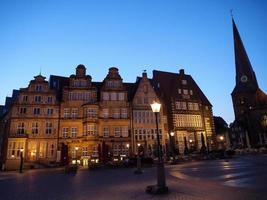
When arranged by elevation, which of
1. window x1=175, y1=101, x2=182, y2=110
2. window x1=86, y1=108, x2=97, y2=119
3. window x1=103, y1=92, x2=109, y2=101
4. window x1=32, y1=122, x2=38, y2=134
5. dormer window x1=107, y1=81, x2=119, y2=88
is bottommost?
window x1=32, y1=122, x2=38, y2=134

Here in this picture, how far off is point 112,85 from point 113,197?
32.8 metres

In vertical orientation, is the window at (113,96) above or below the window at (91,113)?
above

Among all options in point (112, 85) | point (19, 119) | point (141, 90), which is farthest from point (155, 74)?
point (19, 119)

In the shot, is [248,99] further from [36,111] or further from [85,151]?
[36,111]

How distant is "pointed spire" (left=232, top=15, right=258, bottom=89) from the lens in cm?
7706

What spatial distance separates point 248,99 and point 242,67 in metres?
12.1

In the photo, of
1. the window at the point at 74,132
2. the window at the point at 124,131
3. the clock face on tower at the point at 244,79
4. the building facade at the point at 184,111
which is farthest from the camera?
the clock face on tower at the point at 244,79

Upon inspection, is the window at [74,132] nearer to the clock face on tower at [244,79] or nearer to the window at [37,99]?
the window at [37,99]

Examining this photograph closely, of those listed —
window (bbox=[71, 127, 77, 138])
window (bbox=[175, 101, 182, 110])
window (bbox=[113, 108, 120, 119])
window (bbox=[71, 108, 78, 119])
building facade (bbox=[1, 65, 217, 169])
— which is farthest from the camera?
window (bbox=[175, 101, 182, 110])

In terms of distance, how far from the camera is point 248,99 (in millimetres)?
75688

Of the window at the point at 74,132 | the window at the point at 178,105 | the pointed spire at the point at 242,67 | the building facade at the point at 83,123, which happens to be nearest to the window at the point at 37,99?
the building facade at the point at 83,123

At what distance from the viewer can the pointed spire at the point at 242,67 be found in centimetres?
7706

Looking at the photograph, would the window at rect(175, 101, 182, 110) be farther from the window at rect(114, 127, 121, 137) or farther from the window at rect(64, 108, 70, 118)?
the window at rect(64, 108, 70, 118)

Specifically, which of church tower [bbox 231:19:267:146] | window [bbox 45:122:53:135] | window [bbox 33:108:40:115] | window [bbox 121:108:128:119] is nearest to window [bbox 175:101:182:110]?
window [bbox 121:108:128:119]
